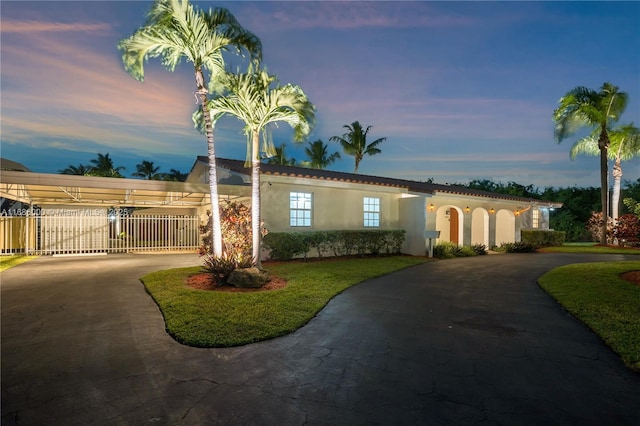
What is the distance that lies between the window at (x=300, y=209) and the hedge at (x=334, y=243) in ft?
3.15

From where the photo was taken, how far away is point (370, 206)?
1616cm

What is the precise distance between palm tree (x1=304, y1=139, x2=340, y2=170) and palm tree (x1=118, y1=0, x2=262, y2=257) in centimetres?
2438

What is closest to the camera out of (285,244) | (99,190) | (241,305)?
(241,305)

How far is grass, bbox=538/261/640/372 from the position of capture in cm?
474

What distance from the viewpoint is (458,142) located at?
30.2 m

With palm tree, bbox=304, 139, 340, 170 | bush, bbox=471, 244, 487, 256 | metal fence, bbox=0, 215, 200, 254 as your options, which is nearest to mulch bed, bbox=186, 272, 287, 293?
metal fence, bbox=0, 215, 200, 254

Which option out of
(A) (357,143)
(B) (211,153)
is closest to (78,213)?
(B) (211,153)

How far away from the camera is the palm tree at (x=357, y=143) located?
31.7 m

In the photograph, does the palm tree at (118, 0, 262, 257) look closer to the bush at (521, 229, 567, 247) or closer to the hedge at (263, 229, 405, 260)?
the hedge at (263, 229, 405, 260)

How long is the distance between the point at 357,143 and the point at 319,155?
4552mm

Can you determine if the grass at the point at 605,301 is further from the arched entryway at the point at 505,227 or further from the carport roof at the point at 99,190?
the carport roof at the point at 99,190

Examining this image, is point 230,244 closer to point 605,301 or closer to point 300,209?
point 300,209

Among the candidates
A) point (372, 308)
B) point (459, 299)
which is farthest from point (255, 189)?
point (459, 299)

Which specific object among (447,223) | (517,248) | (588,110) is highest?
(588,110)
